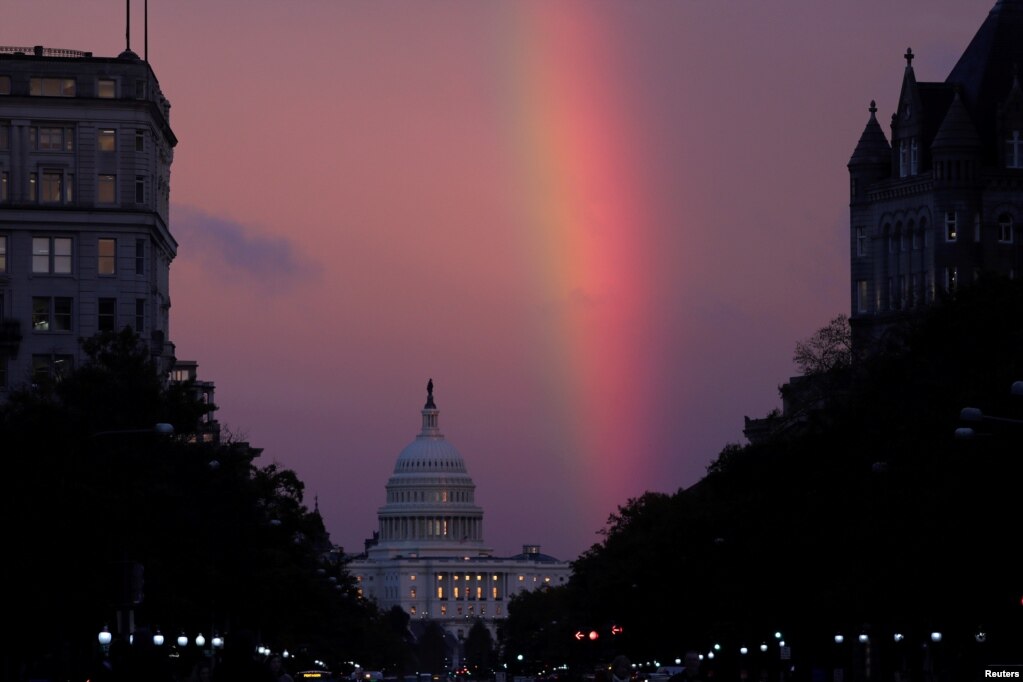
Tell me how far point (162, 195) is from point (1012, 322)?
192 ft

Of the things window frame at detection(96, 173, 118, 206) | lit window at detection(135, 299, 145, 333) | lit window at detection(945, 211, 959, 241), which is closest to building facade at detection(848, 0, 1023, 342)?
lit window at detection(945, 211, 959, 241)

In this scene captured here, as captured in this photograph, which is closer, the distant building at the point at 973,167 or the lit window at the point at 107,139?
the lit window at the point at 107,139

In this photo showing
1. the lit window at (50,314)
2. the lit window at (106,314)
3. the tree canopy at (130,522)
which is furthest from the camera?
the lit window at (106,314)

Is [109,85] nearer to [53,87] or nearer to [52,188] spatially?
[53,87]

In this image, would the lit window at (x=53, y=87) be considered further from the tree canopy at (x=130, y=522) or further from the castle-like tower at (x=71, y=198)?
the tree canopy at (x=130, y=522)

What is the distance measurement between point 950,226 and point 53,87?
Result: 269 ft

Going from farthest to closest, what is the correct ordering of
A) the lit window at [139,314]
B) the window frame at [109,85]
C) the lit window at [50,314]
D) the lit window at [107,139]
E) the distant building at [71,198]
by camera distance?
the lit window at [139,314]
the lit window at [107,139]
the window frame at [109,85]
the lit window at [50,314]
the distant building at [71,198]

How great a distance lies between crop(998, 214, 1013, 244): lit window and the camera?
192000 mm

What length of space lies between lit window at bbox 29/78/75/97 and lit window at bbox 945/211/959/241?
8129cm

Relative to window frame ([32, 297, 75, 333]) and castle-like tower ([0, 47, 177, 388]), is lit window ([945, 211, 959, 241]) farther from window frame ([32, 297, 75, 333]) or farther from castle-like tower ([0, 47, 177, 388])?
window frame ([32, 297, 75, 333])

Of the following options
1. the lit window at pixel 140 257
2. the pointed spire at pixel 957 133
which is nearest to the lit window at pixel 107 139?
the lit window at pixel 140 257

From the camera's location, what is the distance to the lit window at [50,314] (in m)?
130

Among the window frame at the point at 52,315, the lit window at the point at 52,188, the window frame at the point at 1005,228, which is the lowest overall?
the window frame at the point at 52,315

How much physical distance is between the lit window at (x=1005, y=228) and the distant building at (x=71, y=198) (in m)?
79.1
